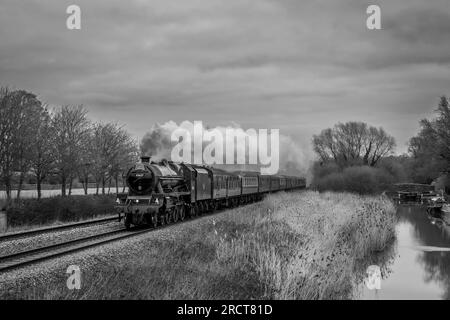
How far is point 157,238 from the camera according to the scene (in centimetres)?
1730

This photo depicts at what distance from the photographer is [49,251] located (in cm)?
1535

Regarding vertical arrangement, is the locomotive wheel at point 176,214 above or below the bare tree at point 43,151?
below

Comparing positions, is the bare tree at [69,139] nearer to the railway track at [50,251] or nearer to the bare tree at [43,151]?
the bare tree at [43,151]

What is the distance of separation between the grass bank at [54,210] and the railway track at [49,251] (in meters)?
9.14

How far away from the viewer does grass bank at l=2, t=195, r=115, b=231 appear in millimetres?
27547

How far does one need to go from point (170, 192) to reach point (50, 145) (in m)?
15.5

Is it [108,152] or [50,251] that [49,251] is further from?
[108,152]

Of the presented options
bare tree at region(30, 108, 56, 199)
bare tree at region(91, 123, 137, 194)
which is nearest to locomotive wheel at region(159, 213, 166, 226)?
bare tree at region(30, 108, 56, 199)

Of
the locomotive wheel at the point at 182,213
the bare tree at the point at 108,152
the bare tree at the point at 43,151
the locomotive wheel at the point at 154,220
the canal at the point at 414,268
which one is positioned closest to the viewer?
the canal at the point at 414,268

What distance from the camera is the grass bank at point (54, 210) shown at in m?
27.5

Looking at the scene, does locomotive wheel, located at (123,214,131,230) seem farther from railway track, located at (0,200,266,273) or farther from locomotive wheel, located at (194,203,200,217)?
locomotive wheel, located at (194,203,200,217)

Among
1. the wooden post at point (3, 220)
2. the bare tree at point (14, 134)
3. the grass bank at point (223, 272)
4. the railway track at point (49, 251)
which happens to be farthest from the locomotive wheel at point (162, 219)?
the bare tree at point (14, 134)

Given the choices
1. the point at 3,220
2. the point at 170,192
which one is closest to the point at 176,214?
the point at 170,192
